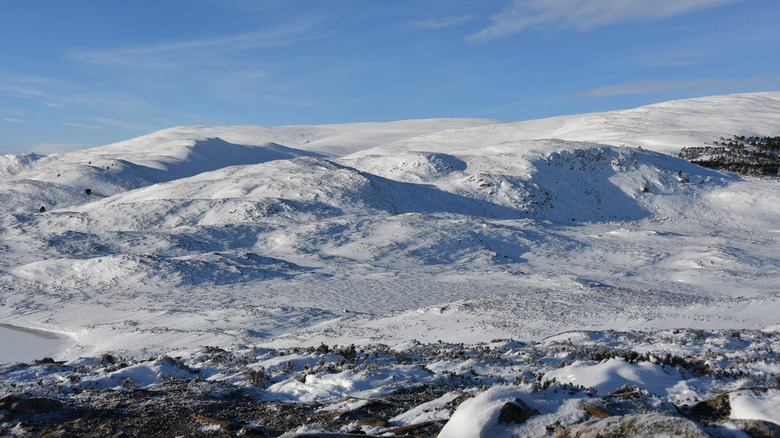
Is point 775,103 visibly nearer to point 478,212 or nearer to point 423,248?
point 478,212

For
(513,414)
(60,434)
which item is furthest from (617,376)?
(60,434)

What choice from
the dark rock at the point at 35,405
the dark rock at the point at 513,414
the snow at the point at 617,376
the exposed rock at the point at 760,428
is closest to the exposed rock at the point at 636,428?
the dark rock at the point at 513,414

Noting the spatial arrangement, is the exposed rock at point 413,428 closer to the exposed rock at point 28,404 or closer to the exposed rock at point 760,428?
the exposed rock at point 760,428

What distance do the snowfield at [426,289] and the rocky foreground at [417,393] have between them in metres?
0.06

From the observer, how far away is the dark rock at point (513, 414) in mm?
5484

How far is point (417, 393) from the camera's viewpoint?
364 inches

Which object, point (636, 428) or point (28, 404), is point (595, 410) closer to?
point (636, 428)

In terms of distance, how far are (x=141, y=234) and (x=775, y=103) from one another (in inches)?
5293

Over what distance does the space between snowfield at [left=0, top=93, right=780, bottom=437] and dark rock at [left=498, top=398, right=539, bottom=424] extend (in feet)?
0.09

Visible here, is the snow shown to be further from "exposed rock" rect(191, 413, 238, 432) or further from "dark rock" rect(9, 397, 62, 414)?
"dark rock" rect(9, 397, 62, 414)

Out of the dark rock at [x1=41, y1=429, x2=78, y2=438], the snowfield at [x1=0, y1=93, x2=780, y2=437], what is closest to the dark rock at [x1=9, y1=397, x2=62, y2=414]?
the snowfield at [x1=0, y1=93, x2=780, y2=437]

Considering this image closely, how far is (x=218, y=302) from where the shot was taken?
27031 mm

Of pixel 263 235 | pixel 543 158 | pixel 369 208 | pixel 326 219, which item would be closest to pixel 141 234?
pixel 263 235

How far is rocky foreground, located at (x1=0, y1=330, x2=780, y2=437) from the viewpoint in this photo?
18.4ft
